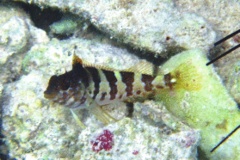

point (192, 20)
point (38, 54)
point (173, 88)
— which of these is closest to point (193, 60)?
point (173, 88)

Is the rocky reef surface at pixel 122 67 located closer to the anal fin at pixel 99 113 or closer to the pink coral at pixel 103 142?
the pink coral at pixel 103 142

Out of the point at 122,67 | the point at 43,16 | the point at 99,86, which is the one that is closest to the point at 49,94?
the point at 99,86

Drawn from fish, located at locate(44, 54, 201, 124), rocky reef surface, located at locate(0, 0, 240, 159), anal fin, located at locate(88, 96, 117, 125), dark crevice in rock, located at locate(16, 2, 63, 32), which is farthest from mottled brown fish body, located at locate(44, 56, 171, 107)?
dark crevice in rock, located at locate(16, 2, 63, 32)

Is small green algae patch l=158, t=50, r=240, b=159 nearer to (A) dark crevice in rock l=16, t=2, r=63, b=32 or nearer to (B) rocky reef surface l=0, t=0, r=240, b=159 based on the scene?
(B) rocky reef surface l=0, t=0, r=240, b=159

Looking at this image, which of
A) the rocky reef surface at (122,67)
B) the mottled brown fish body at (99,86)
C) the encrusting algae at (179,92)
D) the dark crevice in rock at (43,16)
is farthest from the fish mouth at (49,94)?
the dark crevice in rock at (43,16)

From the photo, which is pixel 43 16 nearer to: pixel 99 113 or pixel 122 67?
pixel 122 67

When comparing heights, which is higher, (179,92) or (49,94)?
(49,94)
